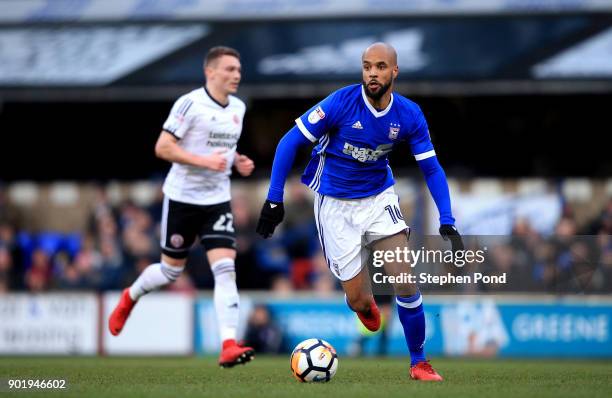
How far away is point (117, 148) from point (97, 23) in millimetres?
3981

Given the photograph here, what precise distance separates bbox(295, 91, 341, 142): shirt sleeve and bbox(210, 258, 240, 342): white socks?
5.65ft

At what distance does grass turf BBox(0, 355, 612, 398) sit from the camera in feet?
23.0

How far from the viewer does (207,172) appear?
9.52 m

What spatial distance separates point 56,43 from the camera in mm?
15977

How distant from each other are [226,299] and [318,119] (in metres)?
1.92

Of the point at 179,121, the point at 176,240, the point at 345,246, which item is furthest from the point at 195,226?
the point at 345,246

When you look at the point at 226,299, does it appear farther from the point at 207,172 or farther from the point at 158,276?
the point at 207,172

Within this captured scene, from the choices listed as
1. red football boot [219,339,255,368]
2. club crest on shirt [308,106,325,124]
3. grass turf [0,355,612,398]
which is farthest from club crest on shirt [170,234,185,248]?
club crest on shirt [308,106,325,124]

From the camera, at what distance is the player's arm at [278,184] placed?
777 cm

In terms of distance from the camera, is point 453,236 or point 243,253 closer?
point 453,236

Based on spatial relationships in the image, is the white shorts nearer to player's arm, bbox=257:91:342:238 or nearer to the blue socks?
the blue socks

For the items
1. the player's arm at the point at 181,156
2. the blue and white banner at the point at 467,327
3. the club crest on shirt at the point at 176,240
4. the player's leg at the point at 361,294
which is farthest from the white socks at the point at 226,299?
the blue and white banner at the point at 467,327

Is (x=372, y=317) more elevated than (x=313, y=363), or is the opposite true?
(x=372, y=317)

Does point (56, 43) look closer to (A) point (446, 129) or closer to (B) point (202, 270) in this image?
(B) point (202, 270)
